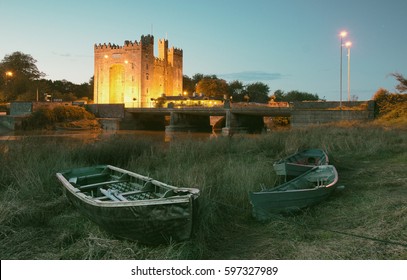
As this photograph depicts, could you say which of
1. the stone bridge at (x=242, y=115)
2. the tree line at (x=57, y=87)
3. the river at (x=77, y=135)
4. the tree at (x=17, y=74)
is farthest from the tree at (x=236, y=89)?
the river at (x=77, y=135)

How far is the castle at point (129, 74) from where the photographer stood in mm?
64312

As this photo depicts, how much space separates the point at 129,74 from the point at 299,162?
58519mm

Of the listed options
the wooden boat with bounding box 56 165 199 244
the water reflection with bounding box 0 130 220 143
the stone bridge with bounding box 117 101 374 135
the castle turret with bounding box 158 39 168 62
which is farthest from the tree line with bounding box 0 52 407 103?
the wooden boat with bounding box 56 165 199 244

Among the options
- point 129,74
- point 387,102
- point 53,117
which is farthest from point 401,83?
point 129,74

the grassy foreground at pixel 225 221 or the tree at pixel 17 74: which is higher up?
the tree at pixel 17 74

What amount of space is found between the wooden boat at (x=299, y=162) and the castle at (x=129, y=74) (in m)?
52.9

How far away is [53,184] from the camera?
7180mm

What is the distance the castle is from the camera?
6431 centimetres

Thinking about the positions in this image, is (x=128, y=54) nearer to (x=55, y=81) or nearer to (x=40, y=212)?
(x=55, y=81)

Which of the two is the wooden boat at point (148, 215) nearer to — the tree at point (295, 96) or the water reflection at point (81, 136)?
the water reflection at point (81, 136)

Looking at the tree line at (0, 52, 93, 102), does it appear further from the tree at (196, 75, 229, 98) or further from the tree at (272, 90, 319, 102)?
the tree at (272, 90, 319, 102)

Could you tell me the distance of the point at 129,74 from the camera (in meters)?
65.1
